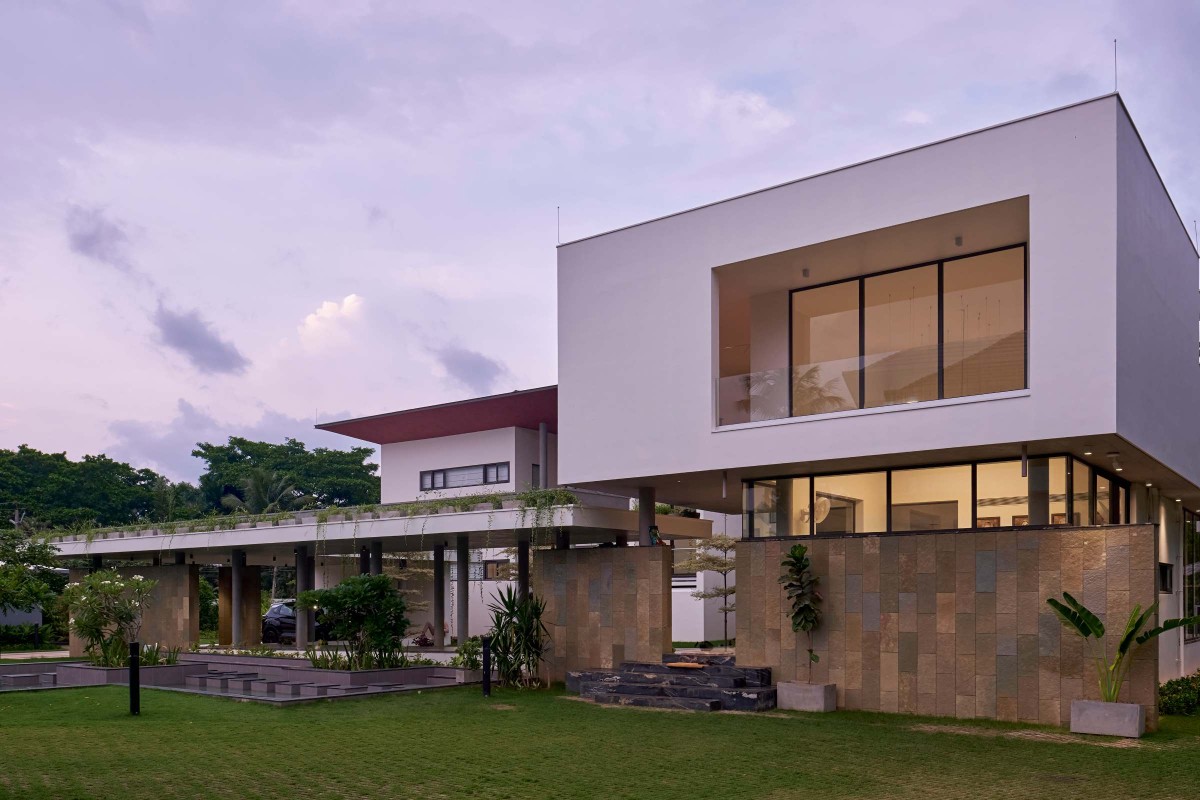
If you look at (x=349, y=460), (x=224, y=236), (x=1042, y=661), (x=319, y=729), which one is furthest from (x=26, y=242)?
(x=349, y=460)

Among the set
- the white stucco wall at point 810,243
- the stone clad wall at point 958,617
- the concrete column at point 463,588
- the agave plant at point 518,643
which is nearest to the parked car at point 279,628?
the concrete column at point 463,588

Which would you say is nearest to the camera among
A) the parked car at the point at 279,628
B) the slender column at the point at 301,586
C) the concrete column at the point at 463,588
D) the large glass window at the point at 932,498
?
the large glass window at the point at 932,498

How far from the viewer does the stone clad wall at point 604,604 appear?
19.2 meters

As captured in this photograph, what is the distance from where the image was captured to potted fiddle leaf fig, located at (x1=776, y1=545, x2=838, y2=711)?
16.2 m

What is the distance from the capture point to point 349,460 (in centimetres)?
5856

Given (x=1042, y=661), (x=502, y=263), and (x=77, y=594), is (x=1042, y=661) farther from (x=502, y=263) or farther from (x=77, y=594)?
(x=77, y=594)

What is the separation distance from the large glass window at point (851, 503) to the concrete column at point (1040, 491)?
7.27ft

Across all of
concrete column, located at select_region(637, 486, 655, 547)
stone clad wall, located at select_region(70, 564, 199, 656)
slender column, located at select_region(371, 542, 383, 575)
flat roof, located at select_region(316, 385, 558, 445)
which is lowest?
stone clad wall, located at select_region(70, 564, 199, 656)

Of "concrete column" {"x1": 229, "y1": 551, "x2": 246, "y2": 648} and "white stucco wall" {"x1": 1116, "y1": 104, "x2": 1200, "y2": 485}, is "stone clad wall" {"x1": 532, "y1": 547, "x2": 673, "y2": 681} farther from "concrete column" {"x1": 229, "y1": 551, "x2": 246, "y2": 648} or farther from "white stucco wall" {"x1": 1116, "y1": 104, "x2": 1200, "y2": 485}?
"concrete column" {"x1": 229, "y1": 551, "x2": 246, "y2": 648}

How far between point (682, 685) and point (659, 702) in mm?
568

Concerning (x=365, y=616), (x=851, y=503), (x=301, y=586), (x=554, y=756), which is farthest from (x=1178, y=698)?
(x=301, y=586)

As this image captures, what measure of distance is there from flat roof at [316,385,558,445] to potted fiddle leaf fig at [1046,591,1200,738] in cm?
1646

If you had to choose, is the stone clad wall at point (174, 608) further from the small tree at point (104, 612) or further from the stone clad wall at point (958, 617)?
the stone clad wall at point (958, 617)

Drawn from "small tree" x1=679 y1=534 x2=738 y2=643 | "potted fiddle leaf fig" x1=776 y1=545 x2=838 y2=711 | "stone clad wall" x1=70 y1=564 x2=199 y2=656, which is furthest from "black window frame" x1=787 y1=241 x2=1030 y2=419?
"stone clad wall" x1=70 y1=564 x2=199 y2=656
